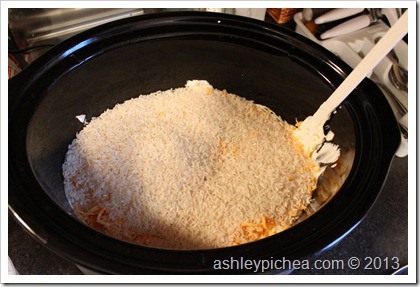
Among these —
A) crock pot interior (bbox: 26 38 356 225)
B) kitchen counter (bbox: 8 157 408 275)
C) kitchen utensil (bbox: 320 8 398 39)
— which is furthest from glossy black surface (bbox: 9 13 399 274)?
kitchen utensil (bbox: 320 8 398 39)

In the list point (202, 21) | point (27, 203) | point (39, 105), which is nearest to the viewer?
point (27, 203)

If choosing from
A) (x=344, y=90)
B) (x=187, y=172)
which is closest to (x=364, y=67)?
(x=344, y=90)

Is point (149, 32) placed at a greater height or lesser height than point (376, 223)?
greater

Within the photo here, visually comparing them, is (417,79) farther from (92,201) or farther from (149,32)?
(92,201)

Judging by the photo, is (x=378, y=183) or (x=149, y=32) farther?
(x=149, y=32)

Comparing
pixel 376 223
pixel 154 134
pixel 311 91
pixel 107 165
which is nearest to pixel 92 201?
pixel 107 165

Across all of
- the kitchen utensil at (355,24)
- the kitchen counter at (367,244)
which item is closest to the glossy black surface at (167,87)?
the kitchen counter at (367,244)

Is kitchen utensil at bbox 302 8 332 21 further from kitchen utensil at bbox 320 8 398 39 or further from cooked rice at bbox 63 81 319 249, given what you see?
cooked rice at bbox 63 81 319 249
